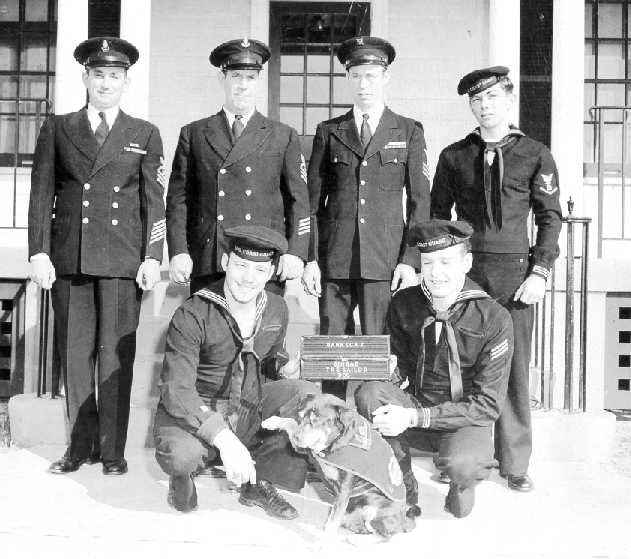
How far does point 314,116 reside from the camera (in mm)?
7910

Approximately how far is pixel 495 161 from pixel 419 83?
3.83 metres

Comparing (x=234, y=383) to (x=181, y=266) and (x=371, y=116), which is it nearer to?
(x=181, y=266)

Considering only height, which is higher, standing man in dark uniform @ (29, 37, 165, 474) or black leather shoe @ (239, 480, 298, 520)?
standing man in dark uniform @ (29, 37, 165, 474)

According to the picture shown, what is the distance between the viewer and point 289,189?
3.91m

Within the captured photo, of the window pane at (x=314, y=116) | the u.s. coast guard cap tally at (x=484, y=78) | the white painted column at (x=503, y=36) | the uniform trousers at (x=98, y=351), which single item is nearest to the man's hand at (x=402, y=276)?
the u.s. coast guard cap tally at (x=484, y=78)

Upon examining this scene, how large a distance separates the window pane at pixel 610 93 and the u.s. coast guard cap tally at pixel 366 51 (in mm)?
5097

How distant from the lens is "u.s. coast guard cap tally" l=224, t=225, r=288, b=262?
3.25 metres

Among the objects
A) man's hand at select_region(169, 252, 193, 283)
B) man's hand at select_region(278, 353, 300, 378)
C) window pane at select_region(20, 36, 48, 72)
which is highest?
window pane at select_region(20, 36, 48, 72)

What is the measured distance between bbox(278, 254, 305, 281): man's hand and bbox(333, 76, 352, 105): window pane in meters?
4.42

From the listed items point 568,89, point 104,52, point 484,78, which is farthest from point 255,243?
point 568,89

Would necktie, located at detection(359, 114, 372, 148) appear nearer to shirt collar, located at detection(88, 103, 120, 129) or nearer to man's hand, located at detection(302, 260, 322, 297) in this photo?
man's hand, located at detection(302, 260, 322, 297)

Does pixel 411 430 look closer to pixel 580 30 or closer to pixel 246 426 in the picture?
Answer: pixel 246 426

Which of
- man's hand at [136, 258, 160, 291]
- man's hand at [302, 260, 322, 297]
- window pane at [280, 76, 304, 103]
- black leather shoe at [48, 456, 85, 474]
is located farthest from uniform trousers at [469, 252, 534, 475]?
window pane at [280, 76, 304, 103]

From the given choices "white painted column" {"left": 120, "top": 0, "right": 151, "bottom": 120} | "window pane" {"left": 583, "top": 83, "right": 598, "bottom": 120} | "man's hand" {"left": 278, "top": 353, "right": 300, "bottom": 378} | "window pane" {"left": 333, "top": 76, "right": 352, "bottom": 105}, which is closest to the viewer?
"man's hand" {"left": 278, "top": 353, "right": 300, "bottom": 378}
